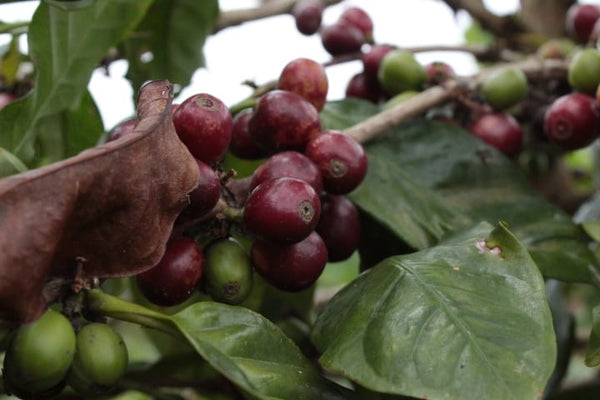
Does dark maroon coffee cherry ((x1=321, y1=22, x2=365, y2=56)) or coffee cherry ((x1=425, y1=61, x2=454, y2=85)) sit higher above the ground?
dark maroon coffee cherry ((x1=321, y1=22, x2=365, y2=56))

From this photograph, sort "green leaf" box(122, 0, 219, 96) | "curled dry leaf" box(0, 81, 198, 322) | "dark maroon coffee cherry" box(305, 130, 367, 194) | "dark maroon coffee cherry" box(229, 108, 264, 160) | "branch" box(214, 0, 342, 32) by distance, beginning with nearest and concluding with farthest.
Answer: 1. "curled dry leaf" box(0, 81, 198, 322)
2. "dark maroon coffee cherry" box(305, 130, 367, 194)
3. "dark maroon coffee cherry" box(229, 108, 264, 160)
4. "green leaf" box(122, 0, 219, 96)
5. "branch" box(214, 0, 342, 32)

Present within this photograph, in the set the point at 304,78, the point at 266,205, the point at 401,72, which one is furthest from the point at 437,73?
the point at 266,205

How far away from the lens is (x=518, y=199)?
153 cm

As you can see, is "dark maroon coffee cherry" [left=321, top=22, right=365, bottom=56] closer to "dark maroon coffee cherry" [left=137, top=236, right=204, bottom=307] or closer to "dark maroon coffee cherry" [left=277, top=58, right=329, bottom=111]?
"dark maroon coffee cherry" [left=277, top=58, right=329, bottom=111]

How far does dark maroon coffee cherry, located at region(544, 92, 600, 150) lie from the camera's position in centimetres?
151

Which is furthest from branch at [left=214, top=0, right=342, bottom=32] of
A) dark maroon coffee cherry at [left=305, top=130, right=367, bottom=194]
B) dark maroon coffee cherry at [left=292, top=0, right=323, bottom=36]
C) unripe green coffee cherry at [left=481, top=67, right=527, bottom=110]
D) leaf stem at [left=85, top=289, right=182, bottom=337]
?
leaf stem at [left=85, top=289, right=182, bottom=337]

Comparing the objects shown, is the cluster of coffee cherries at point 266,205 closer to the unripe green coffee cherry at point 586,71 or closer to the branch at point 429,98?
the branch at point 429,98

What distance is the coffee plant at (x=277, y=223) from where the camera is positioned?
2.83ft

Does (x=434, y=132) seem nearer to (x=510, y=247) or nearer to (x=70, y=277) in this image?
(x=510, y=247)

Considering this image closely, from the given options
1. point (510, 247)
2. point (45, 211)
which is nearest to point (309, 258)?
point (510, 247)

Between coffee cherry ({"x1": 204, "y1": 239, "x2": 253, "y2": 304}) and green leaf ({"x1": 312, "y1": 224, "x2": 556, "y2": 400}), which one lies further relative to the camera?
coffee cherry ({"x1": 204, "y1": 239, "x2": 253, "y2": 304})

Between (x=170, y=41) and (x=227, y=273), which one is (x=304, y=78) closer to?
(x=227, y=273)

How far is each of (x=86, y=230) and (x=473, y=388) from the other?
0.44 meters

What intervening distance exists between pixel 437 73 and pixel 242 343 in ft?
2.96
